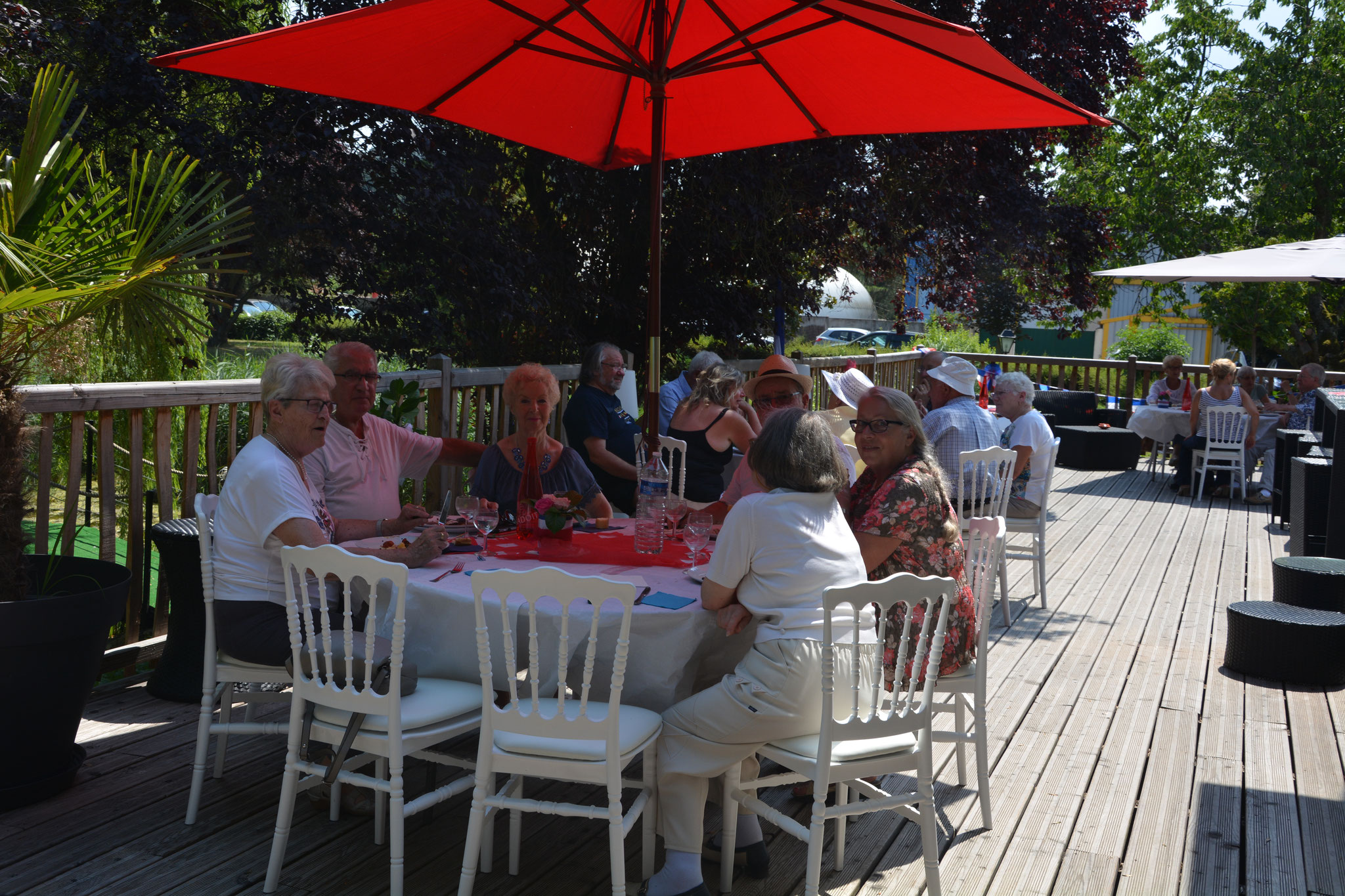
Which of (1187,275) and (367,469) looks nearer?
(367,469)

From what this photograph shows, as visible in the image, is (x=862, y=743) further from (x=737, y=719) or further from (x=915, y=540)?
(x=915, y=540)

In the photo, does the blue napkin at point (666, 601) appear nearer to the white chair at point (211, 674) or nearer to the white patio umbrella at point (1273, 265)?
the white chair at point (211, 674)

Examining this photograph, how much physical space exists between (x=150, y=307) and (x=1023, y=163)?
8.48 m

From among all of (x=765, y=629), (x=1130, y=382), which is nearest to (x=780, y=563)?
(x=765, y=629)

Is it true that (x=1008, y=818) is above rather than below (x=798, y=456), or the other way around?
below

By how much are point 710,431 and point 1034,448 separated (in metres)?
2.05

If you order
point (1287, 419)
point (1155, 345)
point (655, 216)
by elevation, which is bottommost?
point (1287, 419)

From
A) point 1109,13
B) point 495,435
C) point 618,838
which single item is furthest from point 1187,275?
point 618,838

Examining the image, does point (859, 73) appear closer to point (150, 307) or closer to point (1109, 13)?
point (150, 307)

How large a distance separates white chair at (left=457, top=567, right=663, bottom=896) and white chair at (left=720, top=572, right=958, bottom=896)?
0.39m

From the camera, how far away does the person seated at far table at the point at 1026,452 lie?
6117 mm

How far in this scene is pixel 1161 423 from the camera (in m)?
11.4

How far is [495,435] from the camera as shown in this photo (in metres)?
6.16

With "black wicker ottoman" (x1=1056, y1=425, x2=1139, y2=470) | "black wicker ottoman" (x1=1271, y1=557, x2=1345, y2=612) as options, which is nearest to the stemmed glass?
"black wicker ottoman" (x1=1271, y1=557, x2=1345, y2=612)
